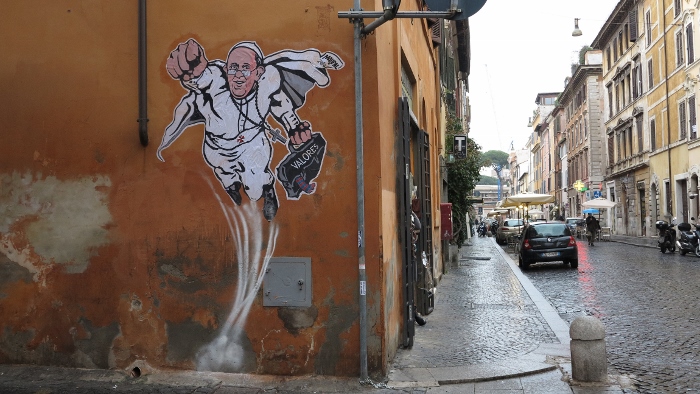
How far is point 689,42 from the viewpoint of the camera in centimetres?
3419

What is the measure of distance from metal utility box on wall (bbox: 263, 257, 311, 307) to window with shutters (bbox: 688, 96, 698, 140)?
106ft

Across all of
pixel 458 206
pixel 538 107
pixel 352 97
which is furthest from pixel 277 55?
pixel 538 107

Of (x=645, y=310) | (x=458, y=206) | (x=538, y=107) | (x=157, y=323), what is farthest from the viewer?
(x=538, y=107)

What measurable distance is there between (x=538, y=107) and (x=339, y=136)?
105m

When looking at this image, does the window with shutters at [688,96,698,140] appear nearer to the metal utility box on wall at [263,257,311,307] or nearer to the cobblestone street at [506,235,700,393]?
the cobblestone street at [506,235,700,393]

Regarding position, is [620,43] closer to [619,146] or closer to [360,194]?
[619,146]

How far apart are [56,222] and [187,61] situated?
2.10 metres

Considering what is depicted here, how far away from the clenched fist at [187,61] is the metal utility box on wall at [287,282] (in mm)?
2032

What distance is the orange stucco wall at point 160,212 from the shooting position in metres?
6.70

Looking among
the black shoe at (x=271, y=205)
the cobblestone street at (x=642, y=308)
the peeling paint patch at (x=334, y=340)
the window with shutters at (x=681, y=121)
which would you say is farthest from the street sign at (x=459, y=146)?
the window with shutters at (x=681, y=121)

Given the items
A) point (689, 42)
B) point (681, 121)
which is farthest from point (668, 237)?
point (689, 42)

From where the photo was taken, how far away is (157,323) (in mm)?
6848

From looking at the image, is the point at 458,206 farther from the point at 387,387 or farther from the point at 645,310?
the point at 387,387

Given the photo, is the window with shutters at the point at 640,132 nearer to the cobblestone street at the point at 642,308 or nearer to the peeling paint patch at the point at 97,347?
the cobblestone street at the point at 642,308
